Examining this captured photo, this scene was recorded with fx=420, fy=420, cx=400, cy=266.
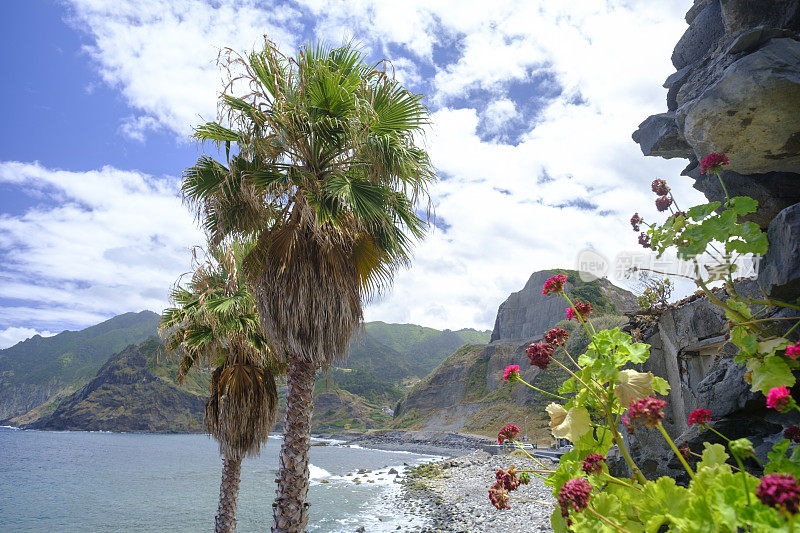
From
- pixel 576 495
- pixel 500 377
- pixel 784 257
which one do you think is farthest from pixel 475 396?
pixel 576 495

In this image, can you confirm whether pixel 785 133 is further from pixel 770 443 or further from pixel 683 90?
pixel 770 443

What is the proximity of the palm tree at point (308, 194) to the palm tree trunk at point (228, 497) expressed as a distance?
3645 mm

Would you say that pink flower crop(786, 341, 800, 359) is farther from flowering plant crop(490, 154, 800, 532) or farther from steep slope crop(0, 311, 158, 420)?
steep slope crop(0, 311, 158, 420)

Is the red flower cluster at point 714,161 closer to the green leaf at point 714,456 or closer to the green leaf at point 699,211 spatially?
the green leaf at point 699,211

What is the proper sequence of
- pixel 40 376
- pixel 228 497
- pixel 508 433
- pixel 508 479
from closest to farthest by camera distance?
pixel 508 479 < pixel 508 433 < pixel 228 497 < pixel 40 376

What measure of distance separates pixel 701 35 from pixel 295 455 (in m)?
8.53

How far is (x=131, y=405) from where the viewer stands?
11488 centimetres

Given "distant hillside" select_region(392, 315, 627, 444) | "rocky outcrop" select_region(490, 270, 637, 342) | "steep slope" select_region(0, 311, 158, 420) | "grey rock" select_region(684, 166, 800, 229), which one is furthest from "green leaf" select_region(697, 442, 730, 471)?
"steep slope" select_region(0, 311, 158, 420)

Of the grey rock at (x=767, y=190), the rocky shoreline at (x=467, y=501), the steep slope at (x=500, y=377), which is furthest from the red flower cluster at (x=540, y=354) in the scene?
the steep slope at (x=500, y=377)

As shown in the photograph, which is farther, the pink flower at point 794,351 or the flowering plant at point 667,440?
the pink flower at point 794,351

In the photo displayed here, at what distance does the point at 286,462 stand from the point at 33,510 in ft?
109

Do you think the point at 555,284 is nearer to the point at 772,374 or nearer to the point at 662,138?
the point at 772,374

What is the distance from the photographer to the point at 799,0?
14.2ft

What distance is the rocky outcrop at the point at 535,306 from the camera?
79.1m
